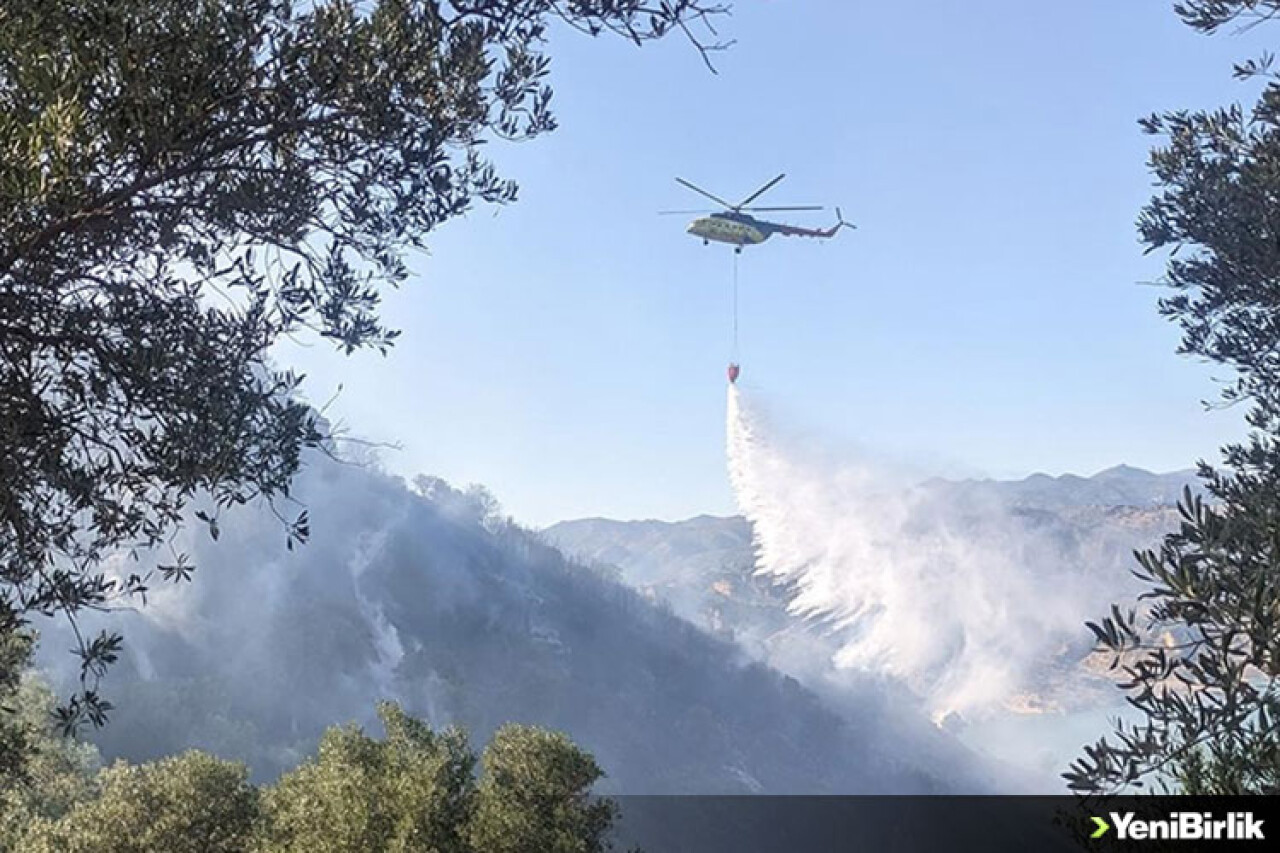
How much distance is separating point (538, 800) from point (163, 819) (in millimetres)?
6295

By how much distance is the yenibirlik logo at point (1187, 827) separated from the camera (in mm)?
4715

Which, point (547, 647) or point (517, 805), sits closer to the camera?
point (517, 805)

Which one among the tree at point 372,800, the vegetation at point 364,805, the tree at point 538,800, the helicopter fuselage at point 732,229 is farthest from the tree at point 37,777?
the helicopter fuselage at point 732,229

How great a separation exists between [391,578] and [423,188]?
170m

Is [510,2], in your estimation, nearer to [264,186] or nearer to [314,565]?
[264,186]

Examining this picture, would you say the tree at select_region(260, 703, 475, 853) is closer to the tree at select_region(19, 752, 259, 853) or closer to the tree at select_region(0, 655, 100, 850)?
the tree at select_region(19, 752, 259, 853)

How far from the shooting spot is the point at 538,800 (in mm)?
16328

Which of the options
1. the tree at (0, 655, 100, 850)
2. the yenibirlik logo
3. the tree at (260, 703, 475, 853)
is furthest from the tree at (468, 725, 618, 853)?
the yenibirlik logo

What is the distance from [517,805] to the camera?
1585 centimetres

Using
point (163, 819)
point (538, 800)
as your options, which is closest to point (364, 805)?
point (538, 800)

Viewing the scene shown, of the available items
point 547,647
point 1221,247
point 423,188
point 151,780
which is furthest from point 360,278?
point 547,647

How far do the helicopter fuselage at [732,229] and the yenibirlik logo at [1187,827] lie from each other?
78.2 m

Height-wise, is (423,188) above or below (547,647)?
below

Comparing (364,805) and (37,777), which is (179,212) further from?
(37,777)
